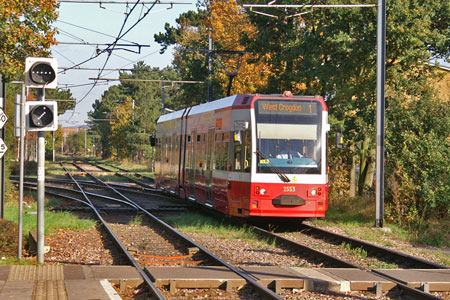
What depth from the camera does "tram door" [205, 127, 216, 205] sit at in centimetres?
1962

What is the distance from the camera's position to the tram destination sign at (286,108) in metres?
16.9

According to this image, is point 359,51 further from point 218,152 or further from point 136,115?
point 136,115

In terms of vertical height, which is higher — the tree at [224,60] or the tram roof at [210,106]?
the tree at [224,60]

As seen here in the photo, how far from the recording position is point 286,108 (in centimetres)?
1695

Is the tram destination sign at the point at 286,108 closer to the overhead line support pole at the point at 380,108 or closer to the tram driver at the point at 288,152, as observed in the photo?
the tram driver at the point at 288,152

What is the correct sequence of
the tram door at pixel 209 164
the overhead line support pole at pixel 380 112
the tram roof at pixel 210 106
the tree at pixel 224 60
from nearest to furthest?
the tram roof at pixel 210 106
the overhead line support pole at pixel 380 112
the tram door at pixel 209 164
the tree at pixel 224 60

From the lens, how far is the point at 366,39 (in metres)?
21.8

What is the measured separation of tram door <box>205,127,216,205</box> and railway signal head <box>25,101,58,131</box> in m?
8.63

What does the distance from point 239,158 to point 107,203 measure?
10.1 meters

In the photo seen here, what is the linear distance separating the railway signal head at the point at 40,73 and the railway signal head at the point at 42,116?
0.97ft

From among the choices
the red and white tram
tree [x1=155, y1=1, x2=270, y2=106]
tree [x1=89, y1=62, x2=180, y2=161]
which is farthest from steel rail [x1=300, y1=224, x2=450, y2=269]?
tree [x1=89, y1=62, x2=180, y2=161]

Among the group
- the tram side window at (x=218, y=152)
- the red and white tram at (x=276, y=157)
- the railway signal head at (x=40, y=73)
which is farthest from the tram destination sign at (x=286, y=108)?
the railway signal head at (x=40, y=73)

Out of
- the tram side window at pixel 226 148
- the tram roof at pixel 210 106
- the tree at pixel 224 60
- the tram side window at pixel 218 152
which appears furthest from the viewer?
the tree at pixel 224 60

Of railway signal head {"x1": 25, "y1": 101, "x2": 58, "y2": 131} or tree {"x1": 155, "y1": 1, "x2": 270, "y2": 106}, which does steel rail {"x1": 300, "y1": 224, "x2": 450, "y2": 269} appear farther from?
tree {"x1": 155, "y1": 1, "x2": 270, "y2": 106}
